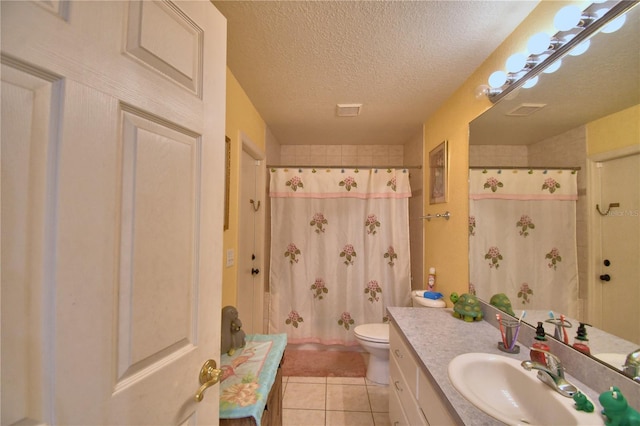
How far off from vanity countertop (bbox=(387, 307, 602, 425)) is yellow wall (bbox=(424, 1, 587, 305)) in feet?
1.17

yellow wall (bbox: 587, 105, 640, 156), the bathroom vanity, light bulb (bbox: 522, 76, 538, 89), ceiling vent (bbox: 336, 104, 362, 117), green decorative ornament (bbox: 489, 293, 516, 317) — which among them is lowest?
the bathroom vanity

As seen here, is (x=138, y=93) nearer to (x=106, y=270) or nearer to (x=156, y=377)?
(x=106, y=270)

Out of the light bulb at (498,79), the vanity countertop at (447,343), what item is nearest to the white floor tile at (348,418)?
the vanity countertop at (447,343)

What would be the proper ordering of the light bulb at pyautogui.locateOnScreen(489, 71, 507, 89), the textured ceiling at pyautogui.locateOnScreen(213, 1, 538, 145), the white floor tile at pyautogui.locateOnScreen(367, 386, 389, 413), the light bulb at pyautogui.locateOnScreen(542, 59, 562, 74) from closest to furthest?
1. the light bulb at pyautogui.locateOnScreen(542, 59, 562, 74)
2. the textured ceiling at pyautogui.locateOnScreen(213, 1, 538, 145)
3. the light bulb at pyautogui.locateOnScreen(489, 71, 507, 89)
4. the white floor tile at pyautogui.locateOnScreen(367, 386, 389, 413)

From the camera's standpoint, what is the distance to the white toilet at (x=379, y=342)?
186 centimetres

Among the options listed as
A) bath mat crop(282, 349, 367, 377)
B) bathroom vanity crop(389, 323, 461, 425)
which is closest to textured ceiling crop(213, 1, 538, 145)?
bathroom vanity crop(389, 323, 461, 425)

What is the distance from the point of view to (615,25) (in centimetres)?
81

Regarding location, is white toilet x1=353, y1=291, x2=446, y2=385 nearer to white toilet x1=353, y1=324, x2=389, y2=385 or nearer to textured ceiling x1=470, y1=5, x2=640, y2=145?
white toilet x1=353, y1=324, x2=389, y2=385

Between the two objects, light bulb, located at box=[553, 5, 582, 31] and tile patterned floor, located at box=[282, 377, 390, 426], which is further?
tile patterned floor, located at box=[282, 377, 390, 426]

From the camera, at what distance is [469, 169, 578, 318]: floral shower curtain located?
102 centimetres

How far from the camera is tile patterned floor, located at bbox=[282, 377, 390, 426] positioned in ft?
5.42

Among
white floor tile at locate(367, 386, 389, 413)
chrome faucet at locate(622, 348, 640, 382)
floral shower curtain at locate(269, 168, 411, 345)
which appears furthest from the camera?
floral shower curtain at locate(269, 168, 411, 345)

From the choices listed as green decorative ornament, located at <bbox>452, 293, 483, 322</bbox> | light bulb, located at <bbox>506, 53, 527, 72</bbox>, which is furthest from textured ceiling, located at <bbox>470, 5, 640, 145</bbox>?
green decorative ornament, located at <bbox>452, 293, 483, 322</bbox>

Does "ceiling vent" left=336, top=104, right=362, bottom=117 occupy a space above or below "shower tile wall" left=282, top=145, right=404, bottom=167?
above
